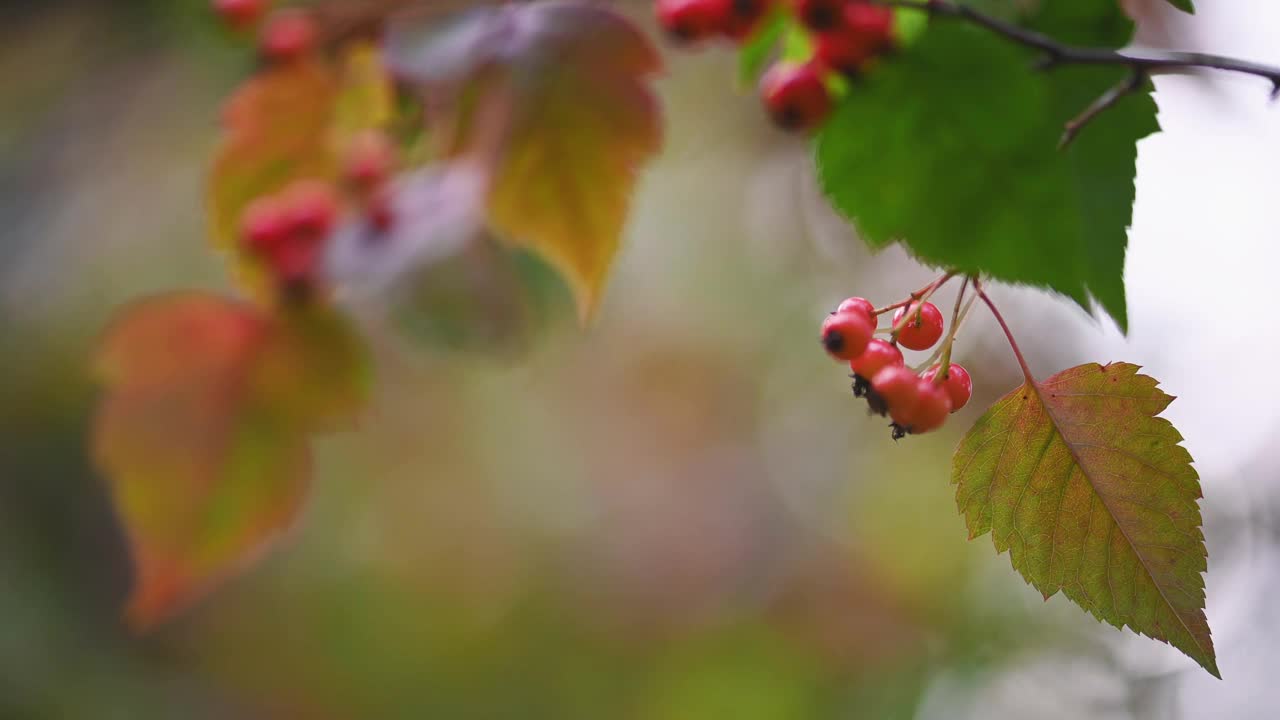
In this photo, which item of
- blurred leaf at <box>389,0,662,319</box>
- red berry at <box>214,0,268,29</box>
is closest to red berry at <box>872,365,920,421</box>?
blurred leaf at <box>389,0,662,319</box>

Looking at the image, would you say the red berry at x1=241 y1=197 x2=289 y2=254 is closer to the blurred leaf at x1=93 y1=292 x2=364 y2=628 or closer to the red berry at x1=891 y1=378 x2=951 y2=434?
the blurred leaf at x1=93 y1=292 x2=364 y2=628

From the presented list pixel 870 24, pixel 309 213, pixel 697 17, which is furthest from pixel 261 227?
pixel 870 24

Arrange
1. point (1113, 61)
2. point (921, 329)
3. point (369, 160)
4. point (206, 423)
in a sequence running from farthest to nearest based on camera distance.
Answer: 1. point (369, 160)
2. point (206, 423)
3. point (921, 329)
4. point (1113, 61)

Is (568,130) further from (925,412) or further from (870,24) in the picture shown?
(925,412)

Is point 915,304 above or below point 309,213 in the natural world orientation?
above

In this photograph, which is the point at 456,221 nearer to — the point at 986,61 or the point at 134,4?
the point at 986,61

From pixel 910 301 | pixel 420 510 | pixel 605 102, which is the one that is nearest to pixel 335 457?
pixel 420 510

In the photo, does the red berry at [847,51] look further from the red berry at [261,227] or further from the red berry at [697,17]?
the red berry at [261,227]

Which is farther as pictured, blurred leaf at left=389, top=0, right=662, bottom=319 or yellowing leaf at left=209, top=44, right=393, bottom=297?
yellowing leaf at left=209, top=44, right=393, bottom=297
